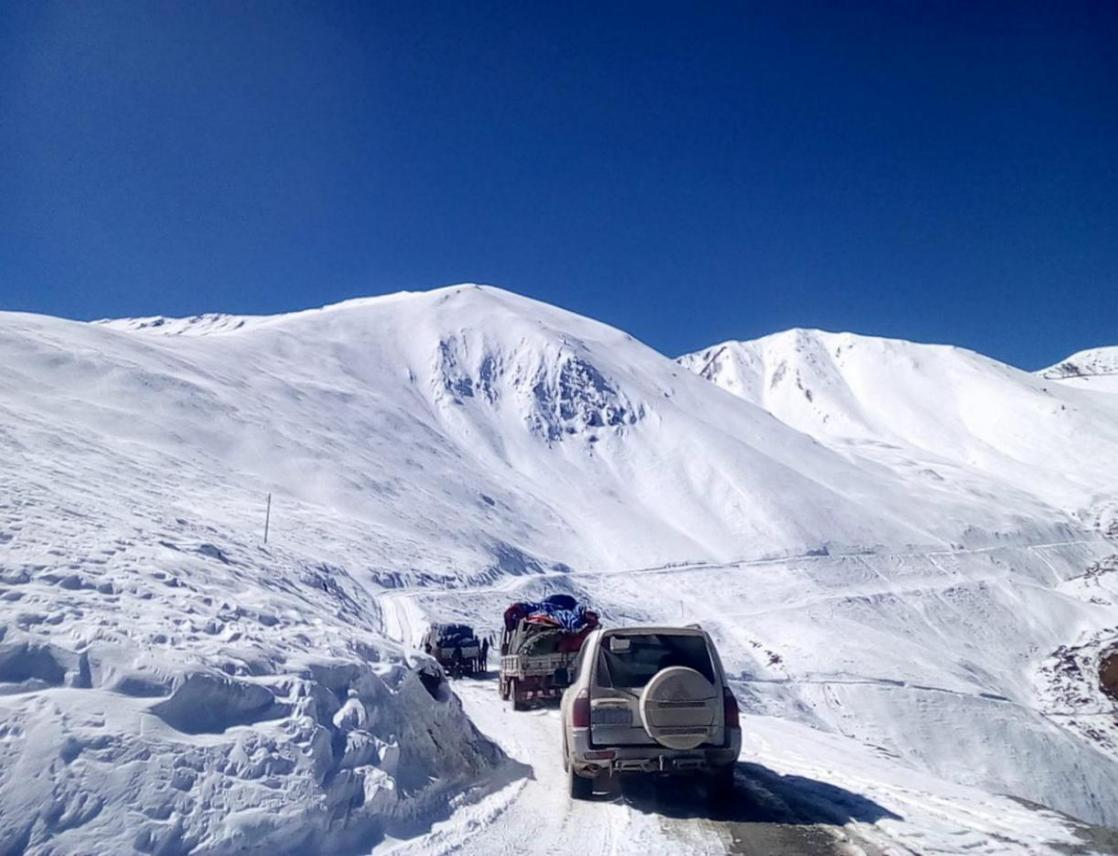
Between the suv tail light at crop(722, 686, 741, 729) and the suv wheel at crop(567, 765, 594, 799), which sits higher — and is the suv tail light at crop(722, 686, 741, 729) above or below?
above

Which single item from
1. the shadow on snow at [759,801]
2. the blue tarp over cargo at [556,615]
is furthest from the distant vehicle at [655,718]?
the blue tarp over cargo at [556,615]

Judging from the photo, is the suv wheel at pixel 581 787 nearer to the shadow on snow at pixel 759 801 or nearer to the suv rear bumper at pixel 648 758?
the shadow on snow at pixel 759 801

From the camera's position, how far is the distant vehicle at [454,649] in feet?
86.4

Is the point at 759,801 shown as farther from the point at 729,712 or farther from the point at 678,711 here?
the point at 678,711

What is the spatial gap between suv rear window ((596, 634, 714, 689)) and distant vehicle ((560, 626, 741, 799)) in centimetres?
1

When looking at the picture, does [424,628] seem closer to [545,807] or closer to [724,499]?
[545,807]

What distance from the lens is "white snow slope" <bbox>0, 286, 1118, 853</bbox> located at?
666cm

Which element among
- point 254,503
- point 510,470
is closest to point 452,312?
point 510,470

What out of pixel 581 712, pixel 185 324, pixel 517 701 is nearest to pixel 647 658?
pixel 581 712

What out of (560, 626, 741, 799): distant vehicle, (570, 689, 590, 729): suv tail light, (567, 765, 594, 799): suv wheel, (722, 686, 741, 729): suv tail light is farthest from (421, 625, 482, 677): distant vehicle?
(722, 686, 741, 729): suv tail light

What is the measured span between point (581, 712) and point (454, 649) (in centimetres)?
1920

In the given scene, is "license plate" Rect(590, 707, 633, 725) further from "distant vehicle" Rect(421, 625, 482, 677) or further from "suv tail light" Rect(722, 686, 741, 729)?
"distant vehicle" Rect(421, 625, 482, 677)

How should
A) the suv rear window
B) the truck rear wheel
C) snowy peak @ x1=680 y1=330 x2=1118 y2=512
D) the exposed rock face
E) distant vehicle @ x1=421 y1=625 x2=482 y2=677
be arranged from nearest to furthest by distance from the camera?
the suv rear window → the truck rear wheel → distant vehicle @ x1=421 y1=625 x2=482 y2=677 → the exposed rock face → snowy peak @ x1=680 y1=330 x2=1118 y2=512

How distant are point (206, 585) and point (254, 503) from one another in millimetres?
29881
